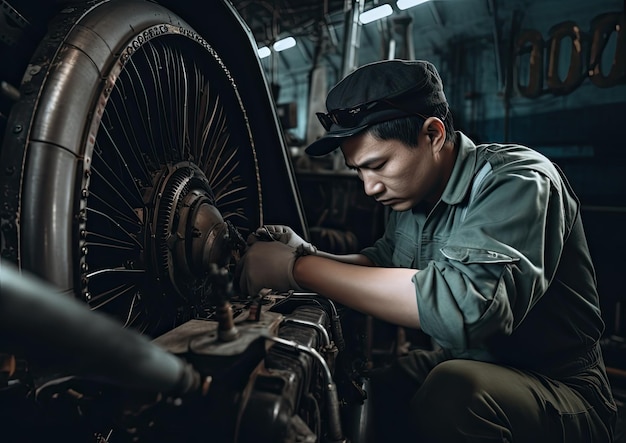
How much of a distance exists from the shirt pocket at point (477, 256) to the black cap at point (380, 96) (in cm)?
53

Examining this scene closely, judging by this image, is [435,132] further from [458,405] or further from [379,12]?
[379,12]

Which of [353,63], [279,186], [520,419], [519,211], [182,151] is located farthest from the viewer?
[353,63]

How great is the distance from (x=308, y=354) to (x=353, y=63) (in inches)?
216

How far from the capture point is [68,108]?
1.15 m

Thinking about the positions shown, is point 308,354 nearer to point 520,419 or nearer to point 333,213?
point 520,419

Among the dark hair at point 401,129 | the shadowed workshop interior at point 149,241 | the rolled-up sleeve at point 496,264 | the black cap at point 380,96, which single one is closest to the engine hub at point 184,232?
the shadowed workshop interior at point 149,241

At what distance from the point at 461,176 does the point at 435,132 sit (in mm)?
208

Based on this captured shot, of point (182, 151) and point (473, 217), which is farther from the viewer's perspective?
point (182, 151)

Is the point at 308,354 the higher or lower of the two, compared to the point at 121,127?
lower

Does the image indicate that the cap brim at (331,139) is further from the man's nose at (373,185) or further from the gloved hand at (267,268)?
the gloved hand at (267,268)

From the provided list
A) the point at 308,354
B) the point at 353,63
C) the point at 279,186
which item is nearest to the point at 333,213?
the point at 279,186

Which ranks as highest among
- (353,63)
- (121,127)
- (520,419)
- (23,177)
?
(353,63)

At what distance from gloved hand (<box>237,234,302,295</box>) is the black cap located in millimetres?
463

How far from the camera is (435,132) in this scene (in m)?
1.64
